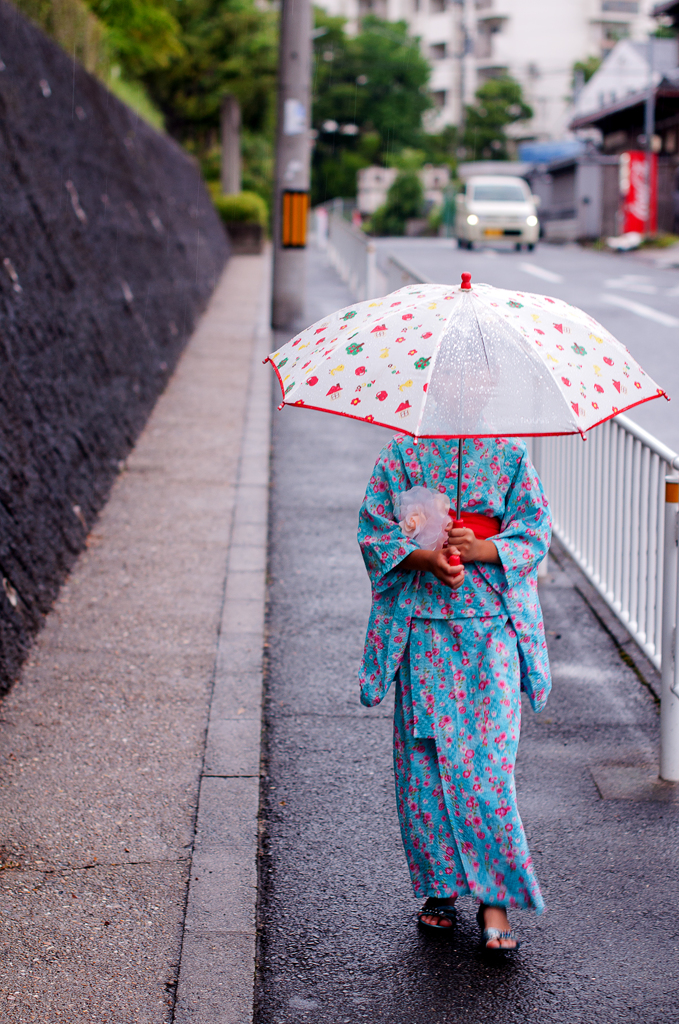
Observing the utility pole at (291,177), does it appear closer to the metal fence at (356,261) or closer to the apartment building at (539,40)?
the metal fence at (356,261)

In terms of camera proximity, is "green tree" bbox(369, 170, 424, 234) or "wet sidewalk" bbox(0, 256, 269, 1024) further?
"green tree" bbox(369, 170, 424, 234)

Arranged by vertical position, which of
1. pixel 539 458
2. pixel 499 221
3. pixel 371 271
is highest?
pixel 499 221

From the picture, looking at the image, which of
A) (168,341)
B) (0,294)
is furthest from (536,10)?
(0,294)

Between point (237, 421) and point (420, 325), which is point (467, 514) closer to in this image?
point (420, 325)

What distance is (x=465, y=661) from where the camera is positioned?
9.53 feet

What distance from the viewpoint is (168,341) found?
436 inches

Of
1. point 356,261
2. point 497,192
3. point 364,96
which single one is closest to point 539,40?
A: point 364,96

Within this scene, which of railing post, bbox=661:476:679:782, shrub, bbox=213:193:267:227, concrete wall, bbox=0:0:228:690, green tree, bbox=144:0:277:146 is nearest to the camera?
railing post, bbox=661:476:679:782

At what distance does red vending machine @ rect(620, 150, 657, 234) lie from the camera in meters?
35.2

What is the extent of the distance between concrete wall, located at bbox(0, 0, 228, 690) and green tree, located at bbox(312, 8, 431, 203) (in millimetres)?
60553

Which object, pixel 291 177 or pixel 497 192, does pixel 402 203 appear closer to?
pixel 497 192

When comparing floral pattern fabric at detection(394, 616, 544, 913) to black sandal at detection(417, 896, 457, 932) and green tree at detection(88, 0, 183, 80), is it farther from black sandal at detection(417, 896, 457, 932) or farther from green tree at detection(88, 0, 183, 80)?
green tree at detection(88, 0, 183, 80)

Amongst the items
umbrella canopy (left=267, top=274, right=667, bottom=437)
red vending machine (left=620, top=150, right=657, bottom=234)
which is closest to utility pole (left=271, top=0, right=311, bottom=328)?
umbrella canopy (left=267, top=274, right=667, bottom=437)

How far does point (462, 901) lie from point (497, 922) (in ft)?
1.20
